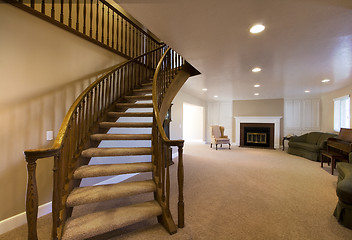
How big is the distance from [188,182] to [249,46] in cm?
271

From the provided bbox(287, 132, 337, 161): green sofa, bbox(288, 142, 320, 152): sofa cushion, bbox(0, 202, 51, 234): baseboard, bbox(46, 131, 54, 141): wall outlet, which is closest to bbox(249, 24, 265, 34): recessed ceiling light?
bbox(46, 131, 54, 141): wall outlet

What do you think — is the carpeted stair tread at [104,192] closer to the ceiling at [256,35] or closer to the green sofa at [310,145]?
the ceiling at [256,35]

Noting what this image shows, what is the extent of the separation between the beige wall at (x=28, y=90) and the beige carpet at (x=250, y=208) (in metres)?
0.55

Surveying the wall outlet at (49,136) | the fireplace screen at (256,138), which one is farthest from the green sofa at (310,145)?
the wall outlet at (49,136)

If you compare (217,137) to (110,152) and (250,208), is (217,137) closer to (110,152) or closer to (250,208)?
(250,208)

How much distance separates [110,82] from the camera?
117 inches

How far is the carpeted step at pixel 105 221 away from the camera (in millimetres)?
1500

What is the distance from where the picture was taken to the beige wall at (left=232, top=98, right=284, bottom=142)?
25.4 feet

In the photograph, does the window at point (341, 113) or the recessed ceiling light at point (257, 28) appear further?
the window at point (341, 113)

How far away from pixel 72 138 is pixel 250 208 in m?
2.61

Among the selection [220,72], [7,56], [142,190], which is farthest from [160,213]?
[220,72]

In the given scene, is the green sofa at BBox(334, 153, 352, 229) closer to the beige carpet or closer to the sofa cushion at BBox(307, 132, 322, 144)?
the beige carpet

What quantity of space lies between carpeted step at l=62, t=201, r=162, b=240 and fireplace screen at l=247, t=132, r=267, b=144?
743cm

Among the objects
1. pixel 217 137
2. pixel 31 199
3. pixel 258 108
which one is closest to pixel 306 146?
pixel 258 108
